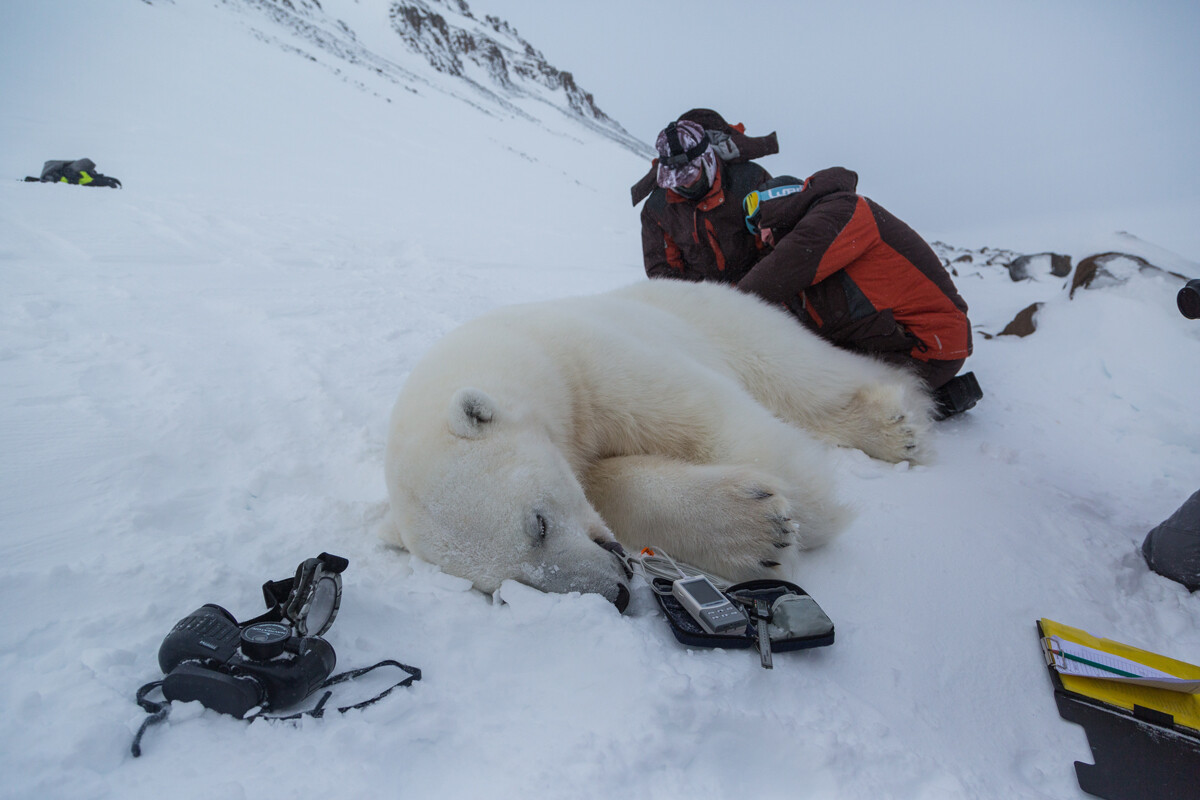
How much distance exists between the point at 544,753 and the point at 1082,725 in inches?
47.3

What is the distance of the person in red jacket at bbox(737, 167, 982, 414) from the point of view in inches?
129

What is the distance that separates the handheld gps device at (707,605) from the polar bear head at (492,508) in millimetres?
177

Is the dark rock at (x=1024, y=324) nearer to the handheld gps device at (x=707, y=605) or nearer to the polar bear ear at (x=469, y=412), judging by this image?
the handheld gps device at (x=707, y=605)

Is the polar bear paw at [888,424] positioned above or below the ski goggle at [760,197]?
below

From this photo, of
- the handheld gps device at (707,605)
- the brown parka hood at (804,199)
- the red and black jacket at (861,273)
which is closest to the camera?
the handheld gps device at (707,605)

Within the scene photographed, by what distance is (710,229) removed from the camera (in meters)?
4.48

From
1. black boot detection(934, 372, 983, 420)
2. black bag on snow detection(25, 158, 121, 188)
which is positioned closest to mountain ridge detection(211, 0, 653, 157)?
black bag on snow detection(25, 158, 121, 188)

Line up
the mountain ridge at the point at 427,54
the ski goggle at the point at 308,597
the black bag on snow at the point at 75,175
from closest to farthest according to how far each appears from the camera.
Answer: the ski goggle at the point at 308,597
the black bag on snow at the point at 75,175
the mountain ridge at the point at 427,54

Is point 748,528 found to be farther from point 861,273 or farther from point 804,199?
point 804,199

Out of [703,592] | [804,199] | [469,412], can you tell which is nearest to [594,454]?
[469,412]

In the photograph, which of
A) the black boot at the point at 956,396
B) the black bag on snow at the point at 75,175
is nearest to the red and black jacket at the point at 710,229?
the black boot at the point at 956,396

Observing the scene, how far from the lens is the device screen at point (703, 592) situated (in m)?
1.41

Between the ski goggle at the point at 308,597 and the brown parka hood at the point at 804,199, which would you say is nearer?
the ski goggle at the point at 308,597

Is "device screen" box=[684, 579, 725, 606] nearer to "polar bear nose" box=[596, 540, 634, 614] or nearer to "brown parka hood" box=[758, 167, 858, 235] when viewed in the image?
"polar bear nose" box=[596, 540, 634, 614]
